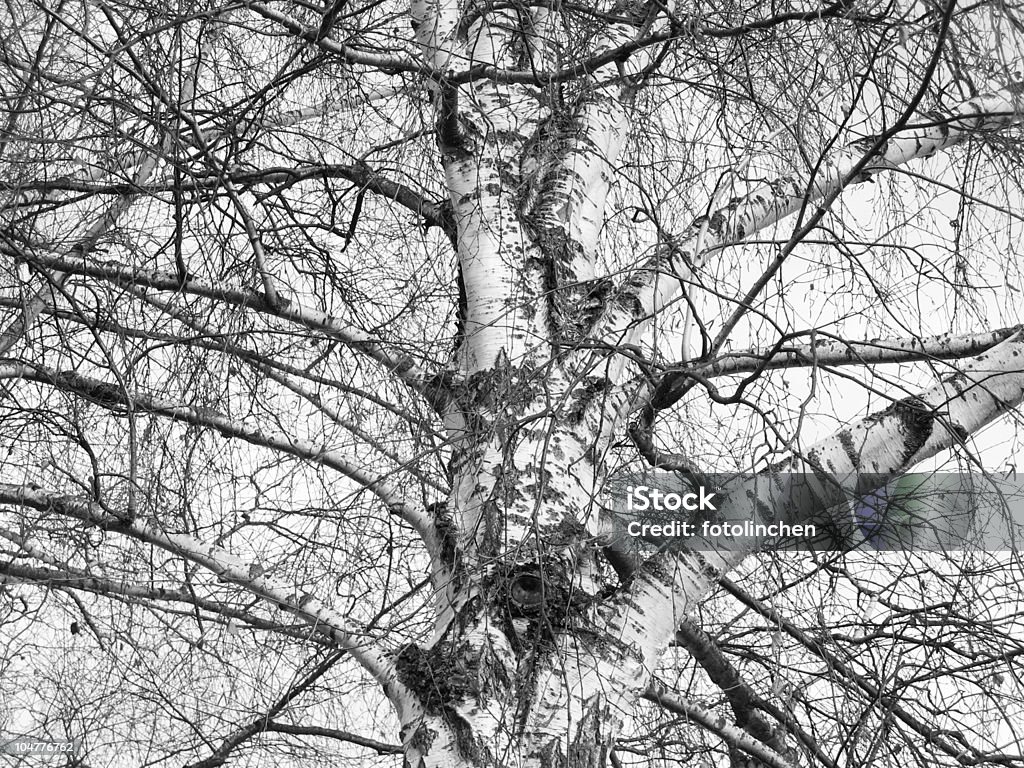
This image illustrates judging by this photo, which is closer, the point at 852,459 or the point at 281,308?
the point at 852,459

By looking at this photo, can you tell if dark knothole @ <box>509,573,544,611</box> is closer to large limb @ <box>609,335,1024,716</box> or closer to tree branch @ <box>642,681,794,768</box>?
large limb @ <box>609,335,1024,716</box>

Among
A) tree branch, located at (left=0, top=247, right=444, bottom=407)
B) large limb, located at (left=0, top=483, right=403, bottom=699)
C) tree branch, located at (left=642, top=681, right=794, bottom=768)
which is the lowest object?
tree branch, located at (left=642, top=681, right=794, bottom=768)

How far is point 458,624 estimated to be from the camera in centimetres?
233

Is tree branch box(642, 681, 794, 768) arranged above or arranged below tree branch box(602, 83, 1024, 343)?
below

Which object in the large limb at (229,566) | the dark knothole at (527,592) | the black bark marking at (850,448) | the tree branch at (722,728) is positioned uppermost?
the large limb at (229,566)

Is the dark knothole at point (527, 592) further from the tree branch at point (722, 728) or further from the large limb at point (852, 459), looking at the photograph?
the tree branch at point (722, 728)

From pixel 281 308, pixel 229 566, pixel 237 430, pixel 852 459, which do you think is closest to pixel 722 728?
pixel 852 459

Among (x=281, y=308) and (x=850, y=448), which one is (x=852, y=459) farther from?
(x=281, y=308)

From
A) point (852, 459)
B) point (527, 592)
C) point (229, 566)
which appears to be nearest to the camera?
point (527, 592)

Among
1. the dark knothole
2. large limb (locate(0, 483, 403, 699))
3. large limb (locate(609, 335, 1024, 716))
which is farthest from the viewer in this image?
large limb (locate(0, 483, 403, 699))

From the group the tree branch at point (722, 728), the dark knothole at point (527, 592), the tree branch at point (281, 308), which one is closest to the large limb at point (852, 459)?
the dark knothole at point (527, 592)

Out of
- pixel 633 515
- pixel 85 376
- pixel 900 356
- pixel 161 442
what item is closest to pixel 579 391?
pixel 633 515

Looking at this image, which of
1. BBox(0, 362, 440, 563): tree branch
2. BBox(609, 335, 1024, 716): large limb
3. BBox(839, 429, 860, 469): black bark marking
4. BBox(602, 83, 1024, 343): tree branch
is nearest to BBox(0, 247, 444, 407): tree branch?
BBox(0, 362, 440, 563): tree branch

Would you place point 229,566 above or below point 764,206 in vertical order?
below
